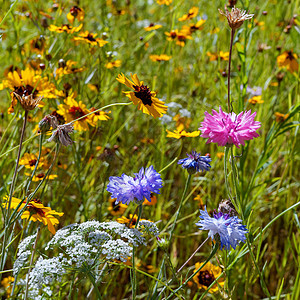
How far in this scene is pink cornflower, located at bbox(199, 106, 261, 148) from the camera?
611 mm

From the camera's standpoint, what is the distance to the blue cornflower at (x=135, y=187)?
60 cm

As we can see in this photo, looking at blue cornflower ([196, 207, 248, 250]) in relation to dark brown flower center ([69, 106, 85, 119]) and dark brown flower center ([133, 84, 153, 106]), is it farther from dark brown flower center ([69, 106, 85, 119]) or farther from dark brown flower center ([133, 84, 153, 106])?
dark brown flower center ([69, 106, 85, 119])

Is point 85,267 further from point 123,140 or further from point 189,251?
point 123,140

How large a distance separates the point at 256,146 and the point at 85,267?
0.95 meters

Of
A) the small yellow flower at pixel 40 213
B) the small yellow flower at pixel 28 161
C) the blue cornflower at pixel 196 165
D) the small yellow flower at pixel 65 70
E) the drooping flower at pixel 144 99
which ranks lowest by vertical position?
the small yellow flower at pixel 40 213

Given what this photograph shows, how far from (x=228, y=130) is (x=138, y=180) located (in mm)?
169

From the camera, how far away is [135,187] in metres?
0.61

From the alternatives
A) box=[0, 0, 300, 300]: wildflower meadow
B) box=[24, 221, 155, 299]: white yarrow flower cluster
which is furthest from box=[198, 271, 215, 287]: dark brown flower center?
box=[24, 221, 155, 299]: white yarrow flower cluster

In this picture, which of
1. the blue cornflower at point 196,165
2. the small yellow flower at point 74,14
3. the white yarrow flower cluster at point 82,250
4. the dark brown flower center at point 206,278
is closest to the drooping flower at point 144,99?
the blue cornflower at point 196,165

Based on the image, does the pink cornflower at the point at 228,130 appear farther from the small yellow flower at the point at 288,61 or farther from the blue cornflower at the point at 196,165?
the small yellow flower at the point at 288,61

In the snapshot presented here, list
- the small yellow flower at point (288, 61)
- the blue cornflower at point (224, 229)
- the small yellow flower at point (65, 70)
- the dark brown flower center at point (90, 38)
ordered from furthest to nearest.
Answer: the small yellow flower at point (288, 61)
the dark brown flower center at point (90, 38)
the small yellow flower at point (65, 70)
the blue cornflower at point (224, 229)

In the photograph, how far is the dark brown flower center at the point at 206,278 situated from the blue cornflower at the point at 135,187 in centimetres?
43

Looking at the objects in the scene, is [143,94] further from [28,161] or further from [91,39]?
[91,39]

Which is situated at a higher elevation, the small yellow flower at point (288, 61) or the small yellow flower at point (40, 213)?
the small yellow flower at point (288, 61)
